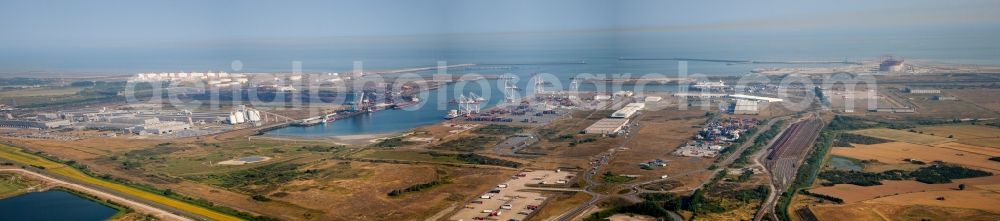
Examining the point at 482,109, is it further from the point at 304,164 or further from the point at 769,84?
the point at 769,84

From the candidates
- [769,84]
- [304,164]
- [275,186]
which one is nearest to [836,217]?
[275,186]

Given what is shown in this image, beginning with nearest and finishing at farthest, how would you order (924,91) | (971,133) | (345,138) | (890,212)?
(890,212) → (971,133) → (345,138) → (924,91)

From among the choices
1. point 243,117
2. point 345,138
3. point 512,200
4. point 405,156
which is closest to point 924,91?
point 405,156

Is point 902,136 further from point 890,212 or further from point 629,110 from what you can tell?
point 890,212

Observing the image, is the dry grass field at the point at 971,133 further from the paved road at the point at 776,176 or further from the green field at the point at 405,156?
the green field at the point at 405,156

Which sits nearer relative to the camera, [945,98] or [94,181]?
[94,181]

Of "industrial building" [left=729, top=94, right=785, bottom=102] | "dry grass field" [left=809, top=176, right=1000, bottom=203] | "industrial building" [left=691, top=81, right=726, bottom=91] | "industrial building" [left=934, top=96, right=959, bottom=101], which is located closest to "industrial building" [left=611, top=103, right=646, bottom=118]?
"industrial building" [left=729, top=94, right=785, bottom=102]
